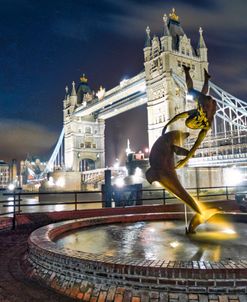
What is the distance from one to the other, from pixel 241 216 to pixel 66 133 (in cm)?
7217

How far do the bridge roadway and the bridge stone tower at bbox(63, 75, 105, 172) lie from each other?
3.27 metres

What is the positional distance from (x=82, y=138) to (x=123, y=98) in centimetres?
1768

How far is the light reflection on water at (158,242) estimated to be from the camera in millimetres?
3912

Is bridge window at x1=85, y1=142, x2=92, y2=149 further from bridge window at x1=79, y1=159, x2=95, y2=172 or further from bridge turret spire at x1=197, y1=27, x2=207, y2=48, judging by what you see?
bridge turret spire at x1=197, y1=27, x2=207, y2=48

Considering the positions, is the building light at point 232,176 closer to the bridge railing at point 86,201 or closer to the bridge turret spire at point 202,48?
the bridge railing at point 86,201

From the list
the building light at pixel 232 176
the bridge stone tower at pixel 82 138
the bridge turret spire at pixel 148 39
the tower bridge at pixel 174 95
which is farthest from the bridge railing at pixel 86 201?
the bridge stone tower at pixel 82 138

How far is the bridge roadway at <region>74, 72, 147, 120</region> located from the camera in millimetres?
52656

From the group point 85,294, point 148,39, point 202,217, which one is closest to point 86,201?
point 202,217

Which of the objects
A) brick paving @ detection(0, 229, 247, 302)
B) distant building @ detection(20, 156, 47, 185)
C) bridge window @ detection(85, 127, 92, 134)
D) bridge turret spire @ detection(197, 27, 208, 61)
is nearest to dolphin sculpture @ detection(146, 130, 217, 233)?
brick paving @ detection(0, 229, 247, 302)

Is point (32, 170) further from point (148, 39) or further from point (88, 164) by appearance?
point (148, 39)

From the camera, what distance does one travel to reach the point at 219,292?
8.77ft

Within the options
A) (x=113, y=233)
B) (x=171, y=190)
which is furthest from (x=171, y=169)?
(x=113, y=233)

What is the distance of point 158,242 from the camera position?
4.69 m

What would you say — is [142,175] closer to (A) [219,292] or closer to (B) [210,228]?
(B) [210,228]
